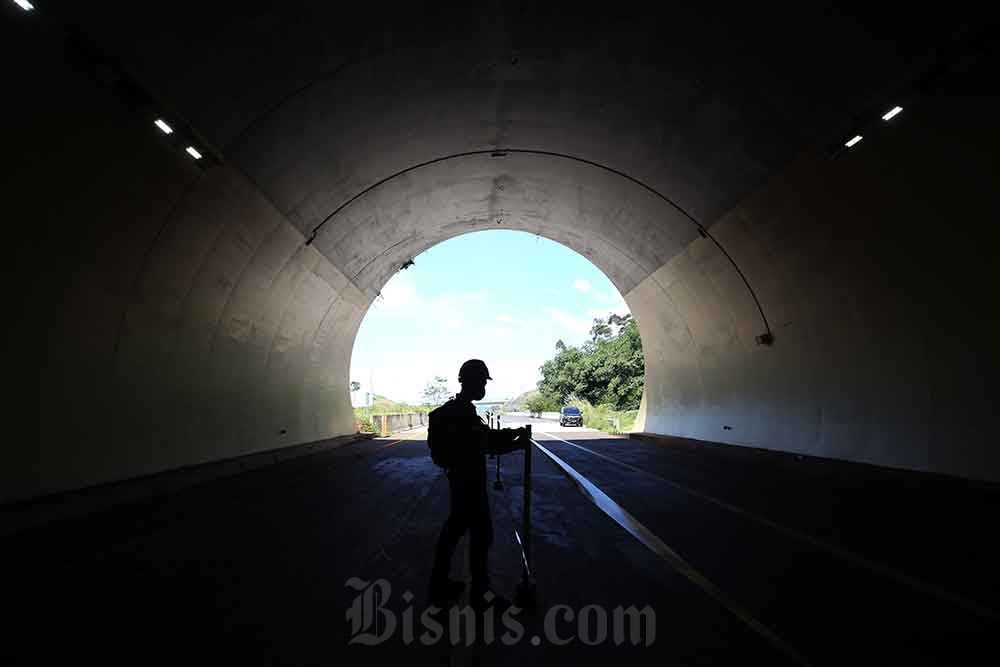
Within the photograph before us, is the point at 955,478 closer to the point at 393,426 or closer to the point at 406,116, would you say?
the point at 406,116

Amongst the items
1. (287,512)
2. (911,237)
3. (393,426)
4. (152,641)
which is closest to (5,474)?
(287,512)

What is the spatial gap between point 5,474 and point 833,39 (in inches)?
446

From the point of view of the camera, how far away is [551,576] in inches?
167

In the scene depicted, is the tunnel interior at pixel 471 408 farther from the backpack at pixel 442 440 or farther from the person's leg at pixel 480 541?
the backpack at pixel 442 440

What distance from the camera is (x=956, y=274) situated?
7.31 meters

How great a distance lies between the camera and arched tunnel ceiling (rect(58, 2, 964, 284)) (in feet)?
20.0

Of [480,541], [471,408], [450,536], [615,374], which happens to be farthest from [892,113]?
[615,374]

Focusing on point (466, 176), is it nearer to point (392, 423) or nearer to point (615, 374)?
point (392, 423)

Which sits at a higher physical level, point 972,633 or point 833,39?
point 833,39

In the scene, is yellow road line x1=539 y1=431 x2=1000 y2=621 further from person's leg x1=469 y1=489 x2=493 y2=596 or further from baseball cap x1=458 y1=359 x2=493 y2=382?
baseball cap x1=458 y1=359 x2=493 y2=382

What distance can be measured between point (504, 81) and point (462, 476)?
792 cm

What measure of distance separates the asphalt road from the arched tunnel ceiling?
5298 mm

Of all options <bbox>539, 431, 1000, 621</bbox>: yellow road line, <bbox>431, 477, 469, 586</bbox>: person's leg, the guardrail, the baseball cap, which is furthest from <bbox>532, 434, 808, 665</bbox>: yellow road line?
the guardrail

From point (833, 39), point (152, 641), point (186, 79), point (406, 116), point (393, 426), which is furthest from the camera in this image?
point (393, 426)
